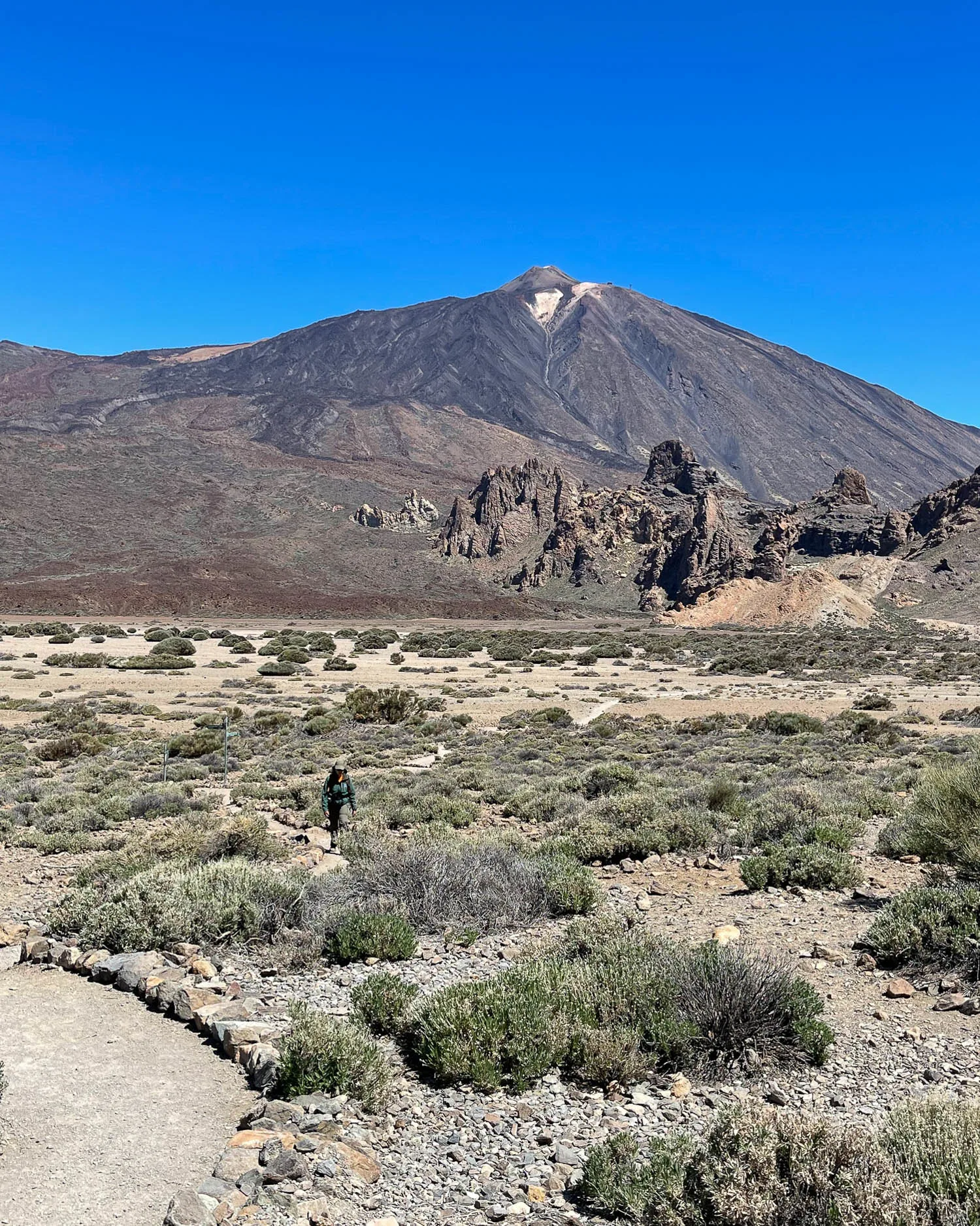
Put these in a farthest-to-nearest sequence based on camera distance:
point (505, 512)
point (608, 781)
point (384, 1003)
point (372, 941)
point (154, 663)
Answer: point (505, 512)
point (154, 663)
point (608, 781)
point (372, 941)
point (384, 1003)

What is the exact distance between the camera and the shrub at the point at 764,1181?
3322 millimetres

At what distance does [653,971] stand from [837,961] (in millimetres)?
1863

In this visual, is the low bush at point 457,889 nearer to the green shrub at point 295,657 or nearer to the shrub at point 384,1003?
the shrub at point 384,1003

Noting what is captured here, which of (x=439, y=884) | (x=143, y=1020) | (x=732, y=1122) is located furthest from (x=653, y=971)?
(x=143, y=1020)

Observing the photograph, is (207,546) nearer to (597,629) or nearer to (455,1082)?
(597,629)

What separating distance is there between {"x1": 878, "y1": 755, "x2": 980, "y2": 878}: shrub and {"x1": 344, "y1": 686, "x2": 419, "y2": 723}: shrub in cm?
1863

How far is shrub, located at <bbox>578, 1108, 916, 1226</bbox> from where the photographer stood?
10.9 feet

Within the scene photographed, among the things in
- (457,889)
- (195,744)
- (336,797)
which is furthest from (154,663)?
(457,889)

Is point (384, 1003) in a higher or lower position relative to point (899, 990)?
lower

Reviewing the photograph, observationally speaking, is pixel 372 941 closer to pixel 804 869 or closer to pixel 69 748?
pixel 804 869

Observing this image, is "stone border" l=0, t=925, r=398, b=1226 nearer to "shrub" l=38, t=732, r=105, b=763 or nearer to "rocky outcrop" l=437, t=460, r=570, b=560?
"shrub" l=38, t=732, r=105, b=763

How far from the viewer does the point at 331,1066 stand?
4828 mm

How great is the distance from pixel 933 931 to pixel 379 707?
2105 centimetres

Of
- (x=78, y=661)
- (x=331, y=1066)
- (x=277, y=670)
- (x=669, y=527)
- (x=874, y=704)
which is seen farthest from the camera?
(x=669, y=527)
